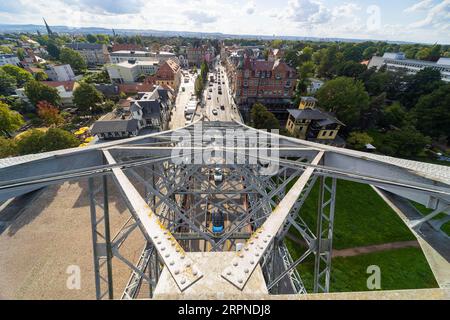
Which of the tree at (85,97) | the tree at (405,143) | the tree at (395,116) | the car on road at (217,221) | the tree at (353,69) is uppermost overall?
the tree at (353,69)

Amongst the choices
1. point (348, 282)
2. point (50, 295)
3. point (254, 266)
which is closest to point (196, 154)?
point (254, 266)

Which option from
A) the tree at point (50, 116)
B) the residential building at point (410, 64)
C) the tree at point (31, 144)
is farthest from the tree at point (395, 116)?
the tree at point (50, 116)

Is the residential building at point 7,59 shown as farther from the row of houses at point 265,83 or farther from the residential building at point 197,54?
the row of houses at point 265,83

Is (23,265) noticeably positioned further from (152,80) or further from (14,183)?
(152,80)

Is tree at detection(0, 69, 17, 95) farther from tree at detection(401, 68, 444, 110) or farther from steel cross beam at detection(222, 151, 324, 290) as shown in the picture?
tree at detection(401, 68, 444, 110)

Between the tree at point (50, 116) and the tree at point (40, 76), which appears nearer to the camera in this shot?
the tree at point (50, 116)

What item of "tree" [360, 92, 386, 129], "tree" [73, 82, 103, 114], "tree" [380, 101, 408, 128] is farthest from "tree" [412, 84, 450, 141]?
"tree" [73, 82, 103, 114]
